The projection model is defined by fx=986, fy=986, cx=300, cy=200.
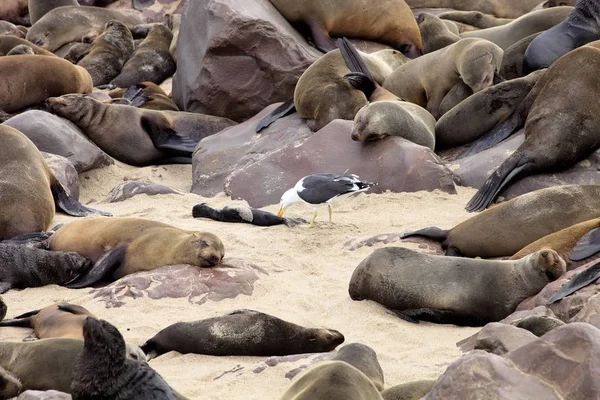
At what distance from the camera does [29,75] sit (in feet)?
33.4

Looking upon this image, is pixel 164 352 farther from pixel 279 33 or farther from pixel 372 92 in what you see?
pixel 279 33

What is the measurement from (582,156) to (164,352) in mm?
4033

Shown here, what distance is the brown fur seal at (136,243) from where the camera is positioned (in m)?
5.85

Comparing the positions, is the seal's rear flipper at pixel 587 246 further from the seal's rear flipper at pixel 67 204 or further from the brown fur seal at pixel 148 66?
the brown fur seal at pixel 148 66

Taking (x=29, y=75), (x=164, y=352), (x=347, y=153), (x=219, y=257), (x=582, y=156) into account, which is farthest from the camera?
(x=29, y=75)

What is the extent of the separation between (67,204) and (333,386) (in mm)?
5132

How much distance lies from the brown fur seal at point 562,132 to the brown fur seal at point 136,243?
7.39 ft

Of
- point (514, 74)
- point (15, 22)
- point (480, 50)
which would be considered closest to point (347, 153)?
point (480, 50)

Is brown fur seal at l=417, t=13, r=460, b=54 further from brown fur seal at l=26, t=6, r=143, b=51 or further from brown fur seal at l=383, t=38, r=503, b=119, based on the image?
brown fur seal at l=26, t=6, r=143, b=51

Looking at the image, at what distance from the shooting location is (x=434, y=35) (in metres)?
12.0

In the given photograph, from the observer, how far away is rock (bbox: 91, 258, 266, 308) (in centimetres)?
548

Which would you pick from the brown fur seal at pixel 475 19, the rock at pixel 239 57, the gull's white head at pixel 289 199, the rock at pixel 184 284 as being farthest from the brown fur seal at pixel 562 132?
the brown fur seal at pixel 475 19

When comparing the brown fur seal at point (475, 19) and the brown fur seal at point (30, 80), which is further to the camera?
the brown fur seal at point (475, 19)

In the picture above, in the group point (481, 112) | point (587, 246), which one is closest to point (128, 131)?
point (481, 112)
